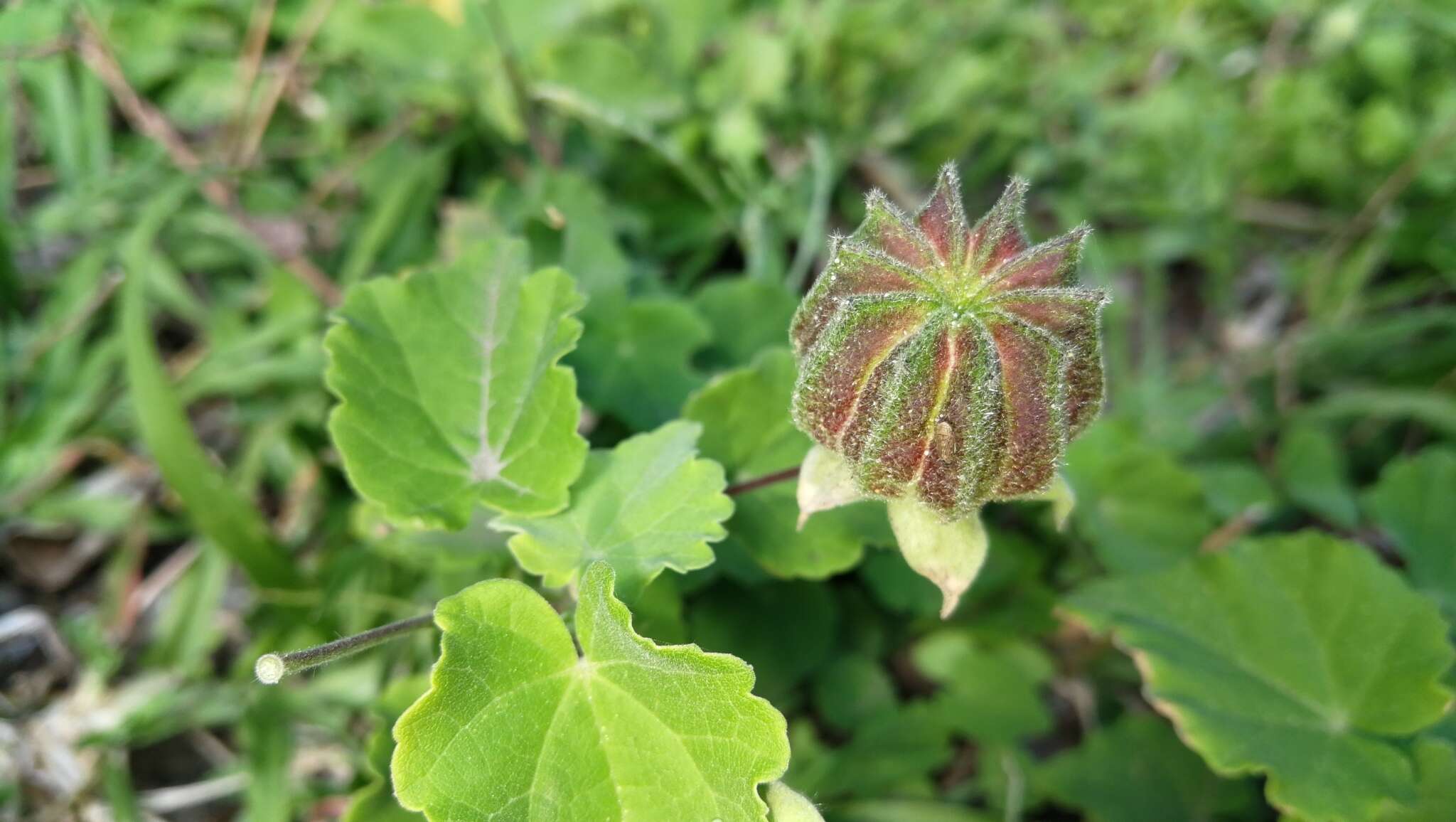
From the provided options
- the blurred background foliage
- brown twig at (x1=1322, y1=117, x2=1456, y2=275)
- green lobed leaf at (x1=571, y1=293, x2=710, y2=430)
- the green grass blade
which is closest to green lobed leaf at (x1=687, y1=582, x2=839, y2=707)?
the blurred background foliage

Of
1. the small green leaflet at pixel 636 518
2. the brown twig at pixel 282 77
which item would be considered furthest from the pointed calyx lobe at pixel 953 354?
the brown twig at pixel 282 77

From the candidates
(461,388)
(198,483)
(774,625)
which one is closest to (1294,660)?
(774,625)

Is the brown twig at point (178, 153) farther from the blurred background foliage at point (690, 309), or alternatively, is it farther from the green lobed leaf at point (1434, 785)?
the green lobed leaf at point (1434, 785)

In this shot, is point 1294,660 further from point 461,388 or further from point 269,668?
point 269,668

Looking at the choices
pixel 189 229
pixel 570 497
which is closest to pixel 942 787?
pixel 570 497

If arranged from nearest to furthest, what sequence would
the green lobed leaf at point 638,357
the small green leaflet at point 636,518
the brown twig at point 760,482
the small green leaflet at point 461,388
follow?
the small green leaflet at point 636,518 → the small green leaflet at point 461,388 → the brown twig at point 760,482 → the green lobed leaf at point 638,357

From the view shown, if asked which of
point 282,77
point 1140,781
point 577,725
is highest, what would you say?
point 282,77
